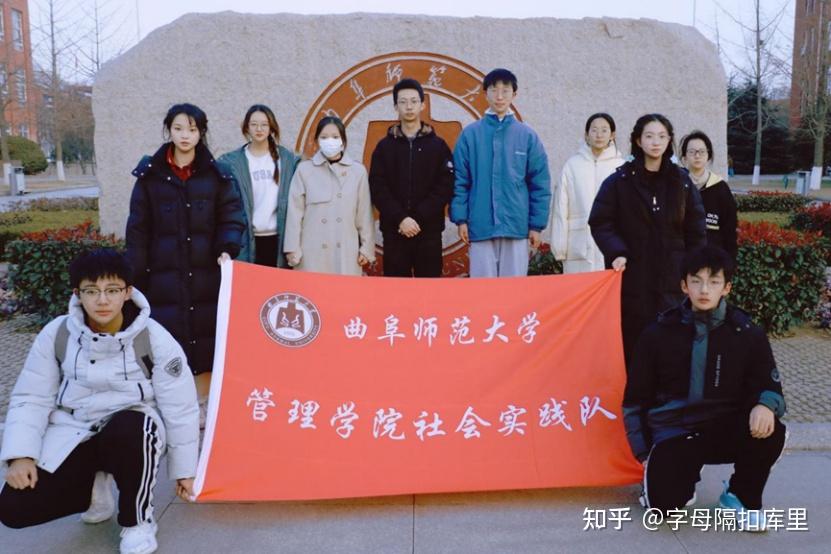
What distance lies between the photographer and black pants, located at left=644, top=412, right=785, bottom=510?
8.99 ft

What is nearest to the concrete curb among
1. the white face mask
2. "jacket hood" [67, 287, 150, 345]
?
the white face mask

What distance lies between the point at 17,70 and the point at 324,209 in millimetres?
26516

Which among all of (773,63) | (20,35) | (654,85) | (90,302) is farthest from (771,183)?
(20,35)

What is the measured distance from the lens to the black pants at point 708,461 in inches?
108

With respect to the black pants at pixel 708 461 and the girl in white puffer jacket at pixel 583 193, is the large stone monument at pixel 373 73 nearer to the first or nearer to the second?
the girl in white puffer jacket at pixel 583 193

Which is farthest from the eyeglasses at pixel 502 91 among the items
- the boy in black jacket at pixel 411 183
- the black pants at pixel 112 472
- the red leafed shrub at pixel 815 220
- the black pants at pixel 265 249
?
the red leafed shrub at pixel 815 220

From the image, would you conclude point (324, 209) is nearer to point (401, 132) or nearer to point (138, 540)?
point (401, 132)

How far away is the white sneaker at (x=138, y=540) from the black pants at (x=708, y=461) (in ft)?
6.01

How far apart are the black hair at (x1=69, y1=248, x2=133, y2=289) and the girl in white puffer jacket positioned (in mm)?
2601

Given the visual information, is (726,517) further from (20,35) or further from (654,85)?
(20,35)

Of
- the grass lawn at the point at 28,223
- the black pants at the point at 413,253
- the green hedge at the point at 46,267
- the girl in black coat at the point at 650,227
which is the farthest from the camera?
the grass lawn at the point at 28,223

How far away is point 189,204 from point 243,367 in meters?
0.95

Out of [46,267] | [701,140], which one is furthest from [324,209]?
[46,267]

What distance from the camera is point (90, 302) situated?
8.52 feet
